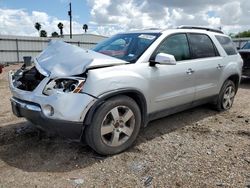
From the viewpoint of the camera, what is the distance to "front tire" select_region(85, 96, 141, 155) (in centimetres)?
353

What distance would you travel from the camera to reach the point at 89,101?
11.1 feet

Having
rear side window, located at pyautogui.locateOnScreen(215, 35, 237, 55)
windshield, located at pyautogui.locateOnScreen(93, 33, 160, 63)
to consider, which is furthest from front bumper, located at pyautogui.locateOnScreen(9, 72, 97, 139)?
rear side window, located at pyautogui.locateOnScreen(215, 35, 237, 55)

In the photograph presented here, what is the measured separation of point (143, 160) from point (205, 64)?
232 cm

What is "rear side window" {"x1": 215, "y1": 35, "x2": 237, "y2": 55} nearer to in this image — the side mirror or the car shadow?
the car shadow

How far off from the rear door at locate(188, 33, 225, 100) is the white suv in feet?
0.06

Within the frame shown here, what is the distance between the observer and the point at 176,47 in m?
4.71

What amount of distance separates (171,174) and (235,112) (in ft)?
11.1

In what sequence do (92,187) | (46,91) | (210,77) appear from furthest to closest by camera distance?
(210,77) < (46,91) < (92,187)

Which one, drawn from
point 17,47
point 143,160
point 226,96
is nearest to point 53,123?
point 143,160

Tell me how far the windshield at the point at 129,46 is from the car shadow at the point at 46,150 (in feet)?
4.30

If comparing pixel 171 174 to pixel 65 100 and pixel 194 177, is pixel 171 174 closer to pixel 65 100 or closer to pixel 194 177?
pixel 194 177

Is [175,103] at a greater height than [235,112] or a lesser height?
greater

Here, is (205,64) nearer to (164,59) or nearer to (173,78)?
(173,78)

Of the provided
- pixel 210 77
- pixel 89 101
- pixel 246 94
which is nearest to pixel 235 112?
pixel 210 77
